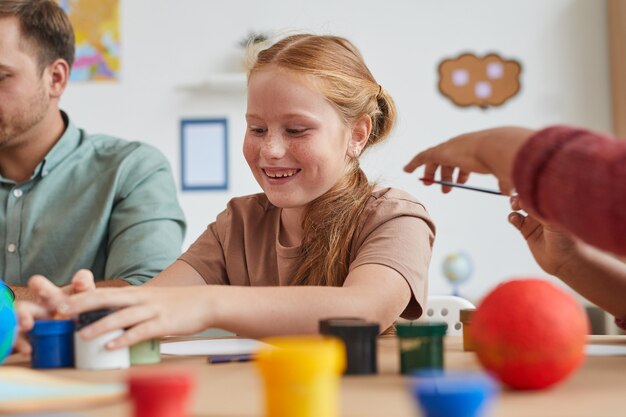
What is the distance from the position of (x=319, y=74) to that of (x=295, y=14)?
2.12 m

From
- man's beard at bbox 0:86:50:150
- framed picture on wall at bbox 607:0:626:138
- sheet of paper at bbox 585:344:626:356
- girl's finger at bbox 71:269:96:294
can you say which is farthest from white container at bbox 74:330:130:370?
framed picture on wall at bbox 607:0:626:138

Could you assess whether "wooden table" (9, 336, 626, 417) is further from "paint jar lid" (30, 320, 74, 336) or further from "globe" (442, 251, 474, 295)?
"globe" (442, 251, 474, 295)

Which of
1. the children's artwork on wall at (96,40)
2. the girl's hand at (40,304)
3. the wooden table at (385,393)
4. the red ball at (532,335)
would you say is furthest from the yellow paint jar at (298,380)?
the children's artwork on wall at (96,40)

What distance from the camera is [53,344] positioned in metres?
0.88

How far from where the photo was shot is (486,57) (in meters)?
3.38

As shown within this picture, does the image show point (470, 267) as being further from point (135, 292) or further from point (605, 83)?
point (135, 292)

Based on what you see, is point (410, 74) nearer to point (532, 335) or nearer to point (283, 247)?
point (283, 247)

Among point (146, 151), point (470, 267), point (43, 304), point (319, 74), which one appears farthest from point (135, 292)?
point (470, 267)

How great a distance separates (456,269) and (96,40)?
1797 millimetres

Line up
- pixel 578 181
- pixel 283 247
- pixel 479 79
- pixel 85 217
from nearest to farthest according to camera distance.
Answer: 1. pixel 578 181
2. pixel 283 247
3. pixel 85 217
4. pixel 479 79

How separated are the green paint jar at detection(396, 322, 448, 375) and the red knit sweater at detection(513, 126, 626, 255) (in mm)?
149

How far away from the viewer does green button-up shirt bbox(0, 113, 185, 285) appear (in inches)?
70.2

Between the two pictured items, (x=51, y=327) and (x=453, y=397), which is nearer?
(x=453, y=397)

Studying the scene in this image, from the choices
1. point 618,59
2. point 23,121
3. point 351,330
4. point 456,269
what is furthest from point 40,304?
point 618,59
